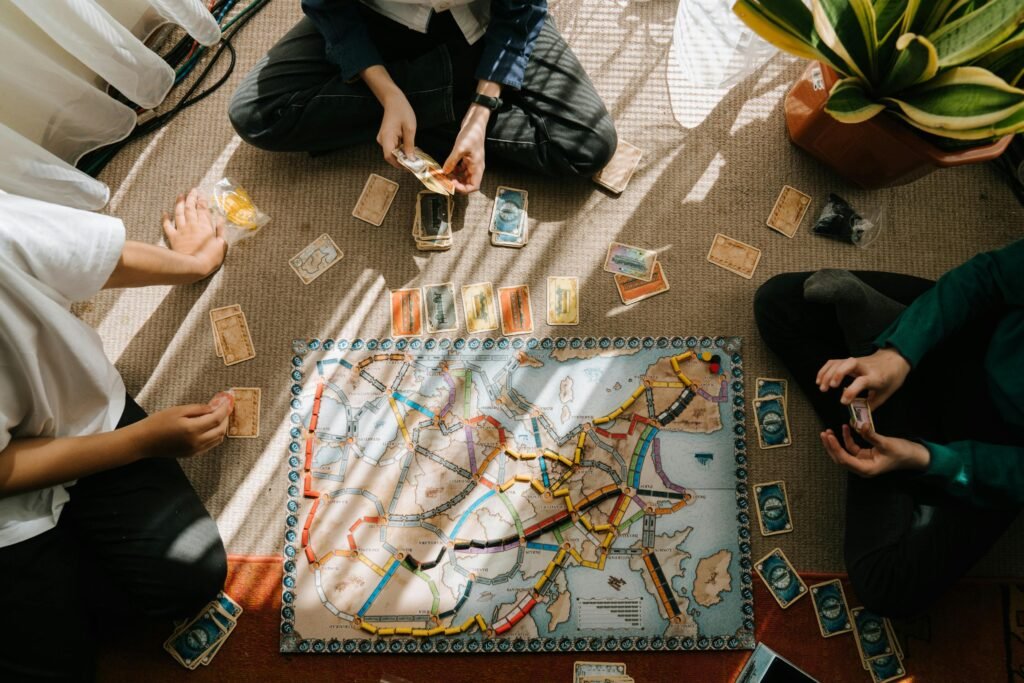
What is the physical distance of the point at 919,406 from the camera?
54.9 inches

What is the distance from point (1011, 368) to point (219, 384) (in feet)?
5.21

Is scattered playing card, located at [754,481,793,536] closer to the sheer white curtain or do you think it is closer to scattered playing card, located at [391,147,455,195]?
scattered playing card, located at [391,147,455,195]

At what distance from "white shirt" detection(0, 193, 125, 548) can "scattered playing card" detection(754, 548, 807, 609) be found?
135cm

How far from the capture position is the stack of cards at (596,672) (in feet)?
4.73

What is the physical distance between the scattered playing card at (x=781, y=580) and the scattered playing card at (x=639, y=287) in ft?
2.02

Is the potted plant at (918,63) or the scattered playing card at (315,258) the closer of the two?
the potted plant at (918,63)

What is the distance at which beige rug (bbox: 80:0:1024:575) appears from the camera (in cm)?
153

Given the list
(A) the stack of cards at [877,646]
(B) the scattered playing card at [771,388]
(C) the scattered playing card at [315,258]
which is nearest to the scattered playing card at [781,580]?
(A) the stack of cards at [877,646]

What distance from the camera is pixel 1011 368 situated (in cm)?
129

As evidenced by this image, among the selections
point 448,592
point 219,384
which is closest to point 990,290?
point 448,592

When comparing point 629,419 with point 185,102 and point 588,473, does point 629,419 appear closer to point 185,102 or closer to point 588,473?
point 588,473

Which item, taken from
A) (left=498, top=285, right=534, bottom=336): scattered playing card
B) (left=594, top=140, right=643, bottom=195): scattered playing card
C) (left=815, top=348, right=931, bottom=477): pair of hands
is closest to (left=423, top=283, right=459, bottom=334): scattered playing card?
(left=498, top=285, right=534, bottom=336): scattered playing card

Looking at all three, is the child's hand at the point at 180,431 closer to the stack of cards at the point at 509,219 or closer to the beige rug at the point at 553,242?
the beige rug at the point at 553,242

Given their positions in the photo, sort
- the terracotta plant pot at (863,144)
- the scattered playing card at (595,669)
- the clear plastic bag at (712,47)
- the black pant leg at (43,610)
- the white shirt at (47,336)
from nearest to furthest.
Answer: the white shirt at (47,336) < the black pant leg at (43,610) < the terracotta plant pot at (863,144) < the scattered playing card at (595,669) < the clear plastic bag at (712,47)
